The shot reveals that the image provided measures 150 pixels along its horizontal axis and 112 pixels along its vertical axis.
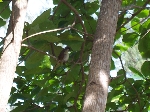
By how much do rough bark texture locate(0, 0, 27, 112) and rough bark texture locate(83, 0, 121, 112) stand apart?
40 centimetres

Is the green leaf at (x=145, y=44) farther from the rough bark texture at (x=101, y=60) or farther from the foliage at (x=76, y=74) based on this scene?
the rough bark texture at (x=101, y=60)

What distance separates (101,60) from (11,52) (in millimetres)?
507

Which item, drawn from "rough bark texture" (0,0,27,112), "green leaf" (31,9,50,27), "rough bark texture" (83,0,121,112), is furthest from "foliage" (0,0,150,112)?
"rough bark texture" (0,0,27,112)

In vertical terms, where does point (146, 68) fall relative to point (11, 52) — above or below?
above

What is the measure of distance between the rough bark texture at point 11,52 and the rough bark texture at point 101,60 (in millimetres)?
404

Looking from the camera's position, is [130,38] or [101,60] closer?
[101,60]

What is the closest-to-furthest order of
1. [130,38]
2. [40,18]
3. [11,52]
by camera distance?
[11,52], [40,18], [130,38]

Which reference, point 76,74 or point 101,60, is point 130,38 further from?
point 101,60

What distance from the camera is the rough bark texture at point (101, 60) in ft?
4.90

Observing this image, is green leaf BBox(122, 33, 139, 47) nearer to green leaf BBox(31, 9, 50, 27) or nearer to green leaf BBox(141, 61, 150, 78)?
green leaf BBox(141, 61, 150, 78)

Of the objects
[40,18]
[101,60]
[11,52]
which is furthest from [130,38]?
[11,52]

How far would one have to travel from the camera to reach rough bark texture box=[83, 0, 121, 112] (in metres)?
1.49

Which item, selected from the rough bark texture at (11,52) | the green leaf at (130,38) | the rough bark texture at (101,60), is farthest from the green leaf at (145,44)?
the rough bark texture at (11,52)

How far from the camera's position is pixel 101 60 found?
1.63 meters
